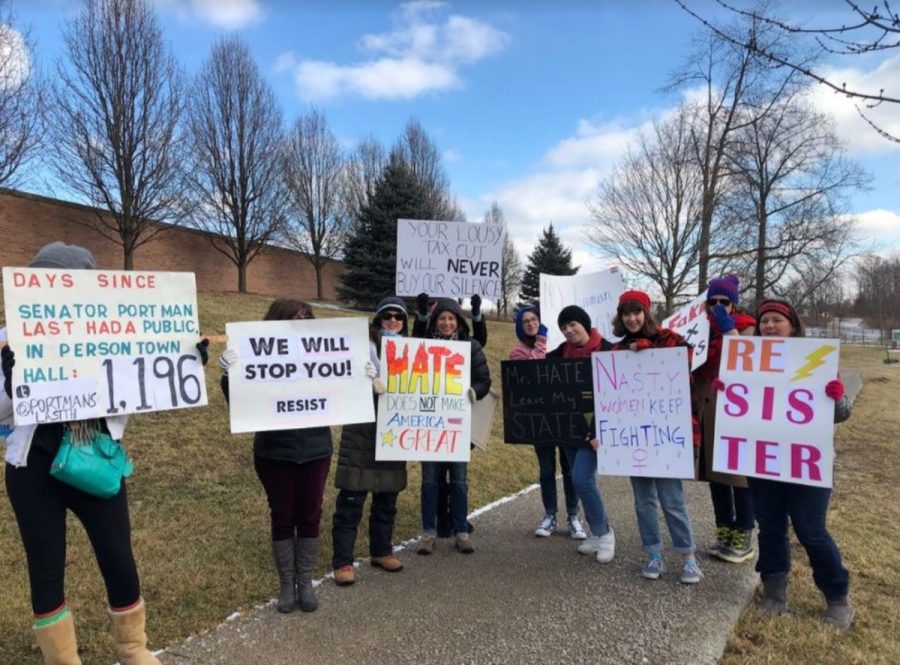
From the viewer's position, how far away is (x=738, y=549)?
14.3ft

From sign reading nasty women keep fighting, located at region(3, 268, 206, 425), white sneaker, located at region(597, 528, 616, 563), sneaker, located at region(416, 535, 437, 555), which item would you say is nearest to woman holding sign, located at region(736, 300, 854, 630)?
white sneaker, located at region(597, 528, 616, 563)

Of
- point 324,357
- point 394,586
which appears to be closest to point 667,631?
point 394,586

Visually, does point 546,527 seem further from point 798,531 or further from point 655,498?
point 798,531

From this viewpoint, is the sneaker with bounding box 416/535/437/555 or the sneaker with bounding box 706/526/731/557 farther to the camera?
the sneaker with bounding box 416/535/437/555

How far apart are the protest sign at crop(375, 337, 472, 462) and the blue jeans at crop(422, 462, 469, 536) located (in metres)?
0.24

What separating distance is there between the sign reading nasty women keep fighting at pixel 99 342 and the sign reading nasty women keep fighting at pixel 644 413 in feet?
8.50

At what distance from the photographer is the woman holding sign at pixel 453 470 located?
14.9ft

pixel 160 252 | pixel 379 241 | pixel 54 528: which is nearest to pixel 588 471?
pixel 54 528

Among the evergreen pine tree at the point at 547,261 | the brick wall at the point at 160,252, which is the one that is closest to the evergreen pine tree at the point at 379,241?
the brick wall at the point at 160,252

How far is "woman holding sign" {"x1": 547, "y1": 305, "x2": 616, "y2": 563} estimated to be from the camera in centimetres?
436

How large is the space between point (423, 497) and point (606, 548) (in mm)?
1395

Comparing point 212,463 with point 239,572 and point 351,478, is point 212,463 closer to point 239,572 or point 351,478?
point 239,572

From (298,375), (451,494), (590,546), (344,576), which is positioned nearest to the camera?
(298,375)

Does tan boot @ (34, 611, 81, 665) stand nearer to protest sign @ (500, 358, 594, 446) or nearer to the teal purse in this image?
the teal purse
